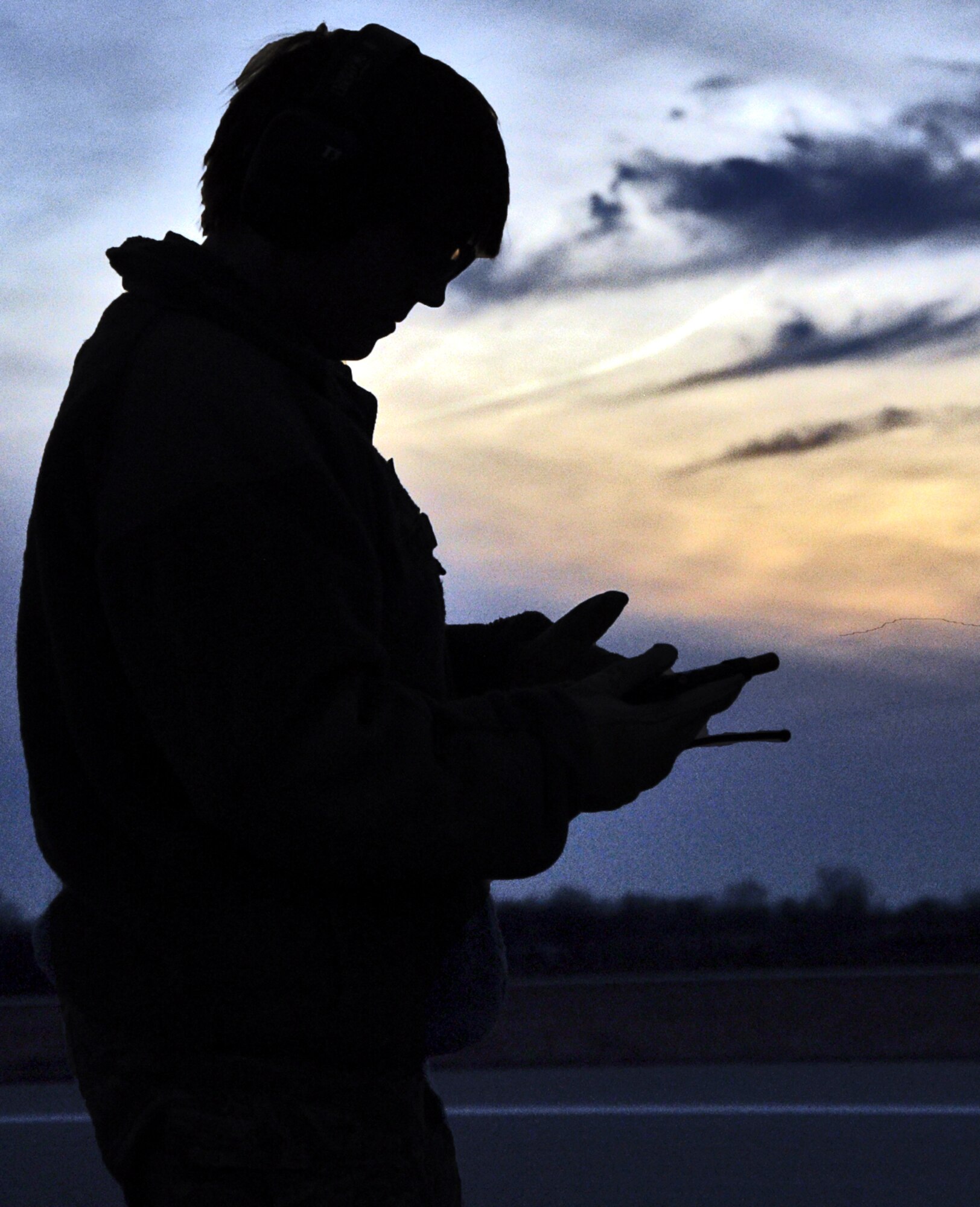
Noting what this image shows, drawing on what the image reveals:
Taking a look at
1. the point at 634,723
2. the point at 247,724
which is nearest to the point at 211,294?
the point at 247,724

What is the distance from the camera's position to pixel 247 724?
1598 mm

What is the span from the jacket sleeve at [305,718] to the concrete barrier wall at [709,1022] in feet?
26.8

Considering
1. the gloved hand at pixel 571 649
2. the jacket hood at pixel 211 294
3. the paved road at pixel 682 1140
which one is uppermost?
the jacket hood at pixel 211 294

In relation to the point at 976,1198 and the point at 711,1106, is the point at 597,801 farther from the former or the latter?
the point at 711,1106

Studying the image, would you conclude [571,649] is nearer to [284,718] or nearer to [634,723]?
[634,723]

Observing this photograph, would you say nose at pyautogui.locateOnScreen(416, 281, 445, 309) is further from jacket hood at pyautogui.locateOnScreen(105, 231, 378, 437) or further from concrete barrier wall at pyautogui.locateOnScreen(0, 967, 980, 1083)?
concrete barrier wall at pyautogui.locateOnScreen(0, 967, 980, 1083)

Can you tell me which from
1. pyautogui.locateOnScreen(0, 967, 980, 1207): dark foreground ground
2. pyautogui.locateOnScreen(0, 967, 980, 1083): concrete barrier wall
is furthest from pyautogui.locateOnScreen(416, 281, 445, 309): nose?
pyautogui.locateOnScreen(0, 967, 980, 1083): concrete barrier wall

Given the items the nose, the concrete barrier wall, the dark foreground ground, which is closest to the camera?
the nose

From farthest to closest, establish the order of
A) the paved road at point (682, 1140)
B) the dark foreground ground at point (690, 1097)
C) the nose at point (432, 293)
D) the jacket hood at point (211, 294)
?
the dark foreground ground at point (690, 1097), the paved road at point (682, 1140), the nose at point (432, 293), the jacket hood at point (211, 294)

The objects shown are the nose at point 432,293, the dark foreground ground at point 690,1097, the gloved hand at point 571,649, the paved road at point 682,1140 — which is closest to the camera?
the nose at point 432,293

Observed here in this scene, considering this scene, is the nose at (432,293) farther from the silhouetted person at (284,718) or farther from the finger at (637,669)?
the finger at (637,669)

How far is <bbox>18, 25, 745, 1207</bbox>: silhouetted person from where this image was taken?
163 cm

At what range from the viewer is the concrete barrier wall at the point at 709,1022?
32.3 feet

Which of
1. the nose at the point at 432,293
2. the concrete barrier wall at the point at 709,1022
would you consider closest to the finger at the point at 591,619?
the nose at the point at 432,293
